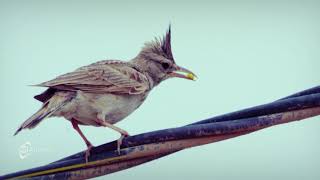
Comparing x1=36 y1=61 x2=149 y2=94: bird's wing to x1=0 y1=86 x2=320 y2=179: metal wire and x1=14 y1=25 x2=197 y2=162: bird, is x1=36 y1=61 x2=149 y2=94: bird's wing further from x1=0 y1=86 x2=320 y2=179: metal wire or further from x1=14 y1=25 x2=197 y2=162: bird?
x1=0 y1=86 x2=320 y2=179: metal wire

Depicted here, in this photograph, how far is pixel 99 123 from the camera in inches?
217

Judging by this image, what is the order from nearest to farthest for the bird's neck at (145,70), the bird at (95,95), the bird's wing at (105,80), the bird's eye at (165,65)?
1. the bird at (95,95)
2. the bird's wing at (105,80)
3. the bird's neck at (145,70)
4. the bird's eye at (165,65)

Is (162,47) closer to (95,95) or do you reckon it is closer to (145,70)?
(145,70)

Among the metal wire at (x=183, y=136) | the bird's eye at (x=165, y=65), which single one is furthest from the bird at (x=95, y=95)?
the metal wire at (x=183, y=136)

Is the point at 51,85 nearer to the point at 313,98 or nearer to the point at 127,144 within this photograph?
the point at 127,144

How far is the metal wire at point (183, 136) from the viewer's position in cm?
349

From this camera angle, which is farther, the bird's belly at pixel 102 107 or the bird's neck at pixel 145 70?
the bird's neck at pixel 145 70

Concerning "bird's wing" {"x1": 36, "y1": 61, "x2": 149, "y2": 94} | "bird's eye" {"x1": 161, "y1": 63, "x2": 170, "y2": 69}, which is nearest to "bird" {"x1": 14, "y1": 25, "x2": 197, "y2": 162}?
"bird's wing" {"x1": 36, "y1": 61, "x2": 149, "y2": 94}

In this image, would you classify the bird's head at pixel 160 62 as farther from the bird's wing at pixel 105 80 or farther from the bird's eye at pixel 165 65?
the bird's wing at pixel 105 80

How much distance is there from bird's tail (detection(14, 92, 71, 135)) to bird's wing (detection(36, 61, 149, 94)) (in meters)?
0.10

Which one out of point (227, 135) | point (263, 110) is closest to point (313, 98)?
point (263, 110)

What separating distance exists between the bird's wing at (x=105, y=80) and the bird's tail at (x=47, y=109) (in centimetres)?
10

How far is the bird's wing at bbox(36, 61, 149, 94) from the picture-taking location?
17.5ft

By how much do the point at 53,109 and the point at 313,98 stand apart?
8.61ft
